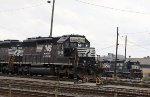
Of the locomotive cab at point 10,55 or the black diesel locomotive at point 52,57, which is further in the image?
the locomotive cab at point 10,55

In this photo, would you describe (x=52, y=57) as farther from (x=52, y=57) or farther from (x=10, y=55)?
(x=10, y=55)

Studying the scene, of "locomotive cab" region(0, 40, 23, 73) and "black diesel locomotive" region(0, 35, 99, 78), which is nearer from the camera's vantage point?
"black diesel locomotive" region(0, 35, 99, 78)

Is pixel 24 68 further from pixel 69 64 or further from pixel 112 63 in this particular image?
pixel 112 63

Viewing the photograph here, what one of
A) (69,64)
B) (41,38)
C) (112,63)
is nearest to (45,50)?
(41,38)

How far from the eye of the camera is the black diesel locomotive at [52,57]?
3241 cm

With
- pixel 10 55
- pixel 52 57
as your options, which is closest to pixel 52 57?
pixel 52 57

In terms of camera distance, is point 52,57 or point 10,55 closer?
point 52,57

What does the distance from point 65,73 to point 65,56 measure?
159cm

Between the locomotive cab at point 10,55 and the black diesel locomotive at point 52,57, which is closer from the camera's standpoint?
the black diesel locomotive at point 52,57

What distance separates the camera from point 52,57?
34781 mm

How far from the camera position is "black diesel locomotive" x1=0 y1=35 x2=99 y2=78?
106ft

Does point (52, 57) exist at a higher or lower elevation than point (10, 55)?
lower

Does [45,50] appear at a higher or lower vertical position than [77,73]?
higher

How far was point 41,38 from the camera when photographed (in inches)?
1473
